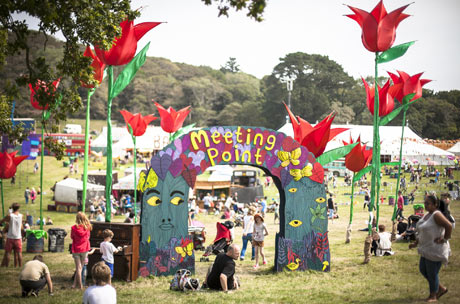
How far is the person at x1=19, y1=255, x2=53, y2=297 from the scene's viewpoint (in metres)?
7.73

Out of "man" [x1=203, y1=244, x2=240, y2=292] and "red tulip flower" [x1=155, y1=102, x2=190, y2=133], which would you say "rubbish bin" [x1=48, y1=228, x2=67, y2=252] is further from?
"red tulip flower" [x1=155, y1=102, x2=190, y2=133]

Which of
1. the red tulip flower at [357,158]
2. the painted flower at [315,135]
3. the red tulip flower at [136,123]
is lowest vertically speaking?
the red tulip flower at [357,158]

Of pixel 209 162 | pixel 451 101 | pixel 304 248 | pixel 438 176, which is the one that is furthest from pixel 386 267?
pixel 451 101

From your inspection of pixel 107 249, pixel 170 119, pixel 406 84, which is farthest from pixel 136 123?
pixel 406 84

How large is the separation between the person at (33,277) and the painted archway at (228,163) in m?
2.12

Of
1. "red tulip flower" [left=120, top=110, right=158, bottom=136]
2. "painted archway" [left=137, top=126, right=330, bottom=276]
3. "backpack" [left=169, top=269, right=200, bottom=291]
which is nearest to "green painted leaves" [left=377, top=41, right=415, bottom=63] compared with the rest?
"painted archway" [left=137, top=126, right=330, bottom=276]

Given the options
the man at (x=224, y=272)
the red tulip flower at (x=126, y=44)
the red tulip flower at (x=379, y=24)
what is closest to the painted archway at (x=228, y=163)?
the man at (x=224, y=272)

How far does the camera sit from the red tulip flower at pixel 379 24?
10.3m

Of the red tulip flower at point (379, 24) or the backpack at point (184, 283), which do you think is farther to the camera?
the red tulip flower at point (379, 24)

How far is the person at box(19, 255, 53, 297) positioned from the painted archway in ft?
6.97

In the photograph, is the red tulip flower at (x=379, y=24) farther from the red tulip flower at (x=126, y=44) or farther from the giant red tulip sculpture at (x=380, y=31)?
the red tulip flower at (x=126, y=44)

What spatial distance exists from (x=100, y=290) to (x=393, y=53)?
8.78 metres

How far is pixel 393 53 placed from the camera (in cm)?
1065

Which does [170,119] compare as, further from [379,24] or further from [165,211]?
[379,24]
